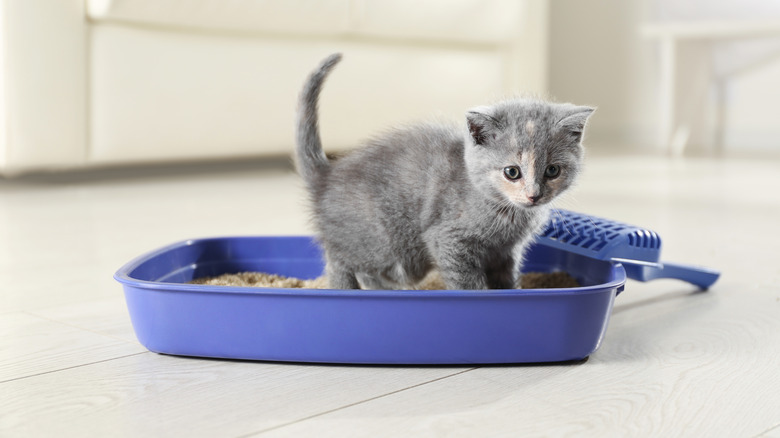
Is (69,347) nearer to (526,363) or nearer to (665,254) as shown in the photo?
(526,363)

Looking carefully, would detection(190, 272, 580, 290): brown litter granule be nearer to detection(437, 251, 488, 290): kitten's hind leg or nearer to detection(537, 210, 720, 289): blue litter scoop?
detection(537, 210, 720, 289): blue litter scoop

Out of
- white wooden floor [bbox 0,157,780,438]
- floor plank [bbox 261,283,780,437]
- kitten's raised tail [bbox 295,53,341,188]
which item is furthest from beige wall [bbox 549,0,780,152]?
kitten's raised tail [bbox 295,53,341,188]

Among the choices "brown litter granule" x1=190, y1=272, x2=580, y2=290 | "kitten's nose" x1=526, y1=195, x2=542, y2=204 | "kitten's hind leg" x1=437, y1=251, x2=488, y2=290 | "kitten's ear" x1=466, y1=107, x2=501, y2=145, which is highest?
"kitten's ear" x1=466, y1=107, x2=501, y2=145

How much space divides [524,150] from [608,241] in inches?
9.4

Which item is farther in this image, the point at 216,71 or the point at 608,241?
the point at 216,71

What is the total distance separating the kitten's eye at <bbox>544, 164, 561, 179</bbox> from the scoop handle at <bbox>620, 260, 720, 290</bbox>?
10.0 inches

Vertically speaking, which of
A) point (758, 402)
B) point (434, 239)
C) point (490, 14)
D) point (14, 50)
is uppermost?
point (490, 14)

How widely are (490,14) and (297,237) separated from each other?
2.19 meters

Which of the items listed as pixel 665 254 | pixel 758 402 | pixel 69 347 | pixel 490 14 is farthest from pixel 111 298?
pixel 490 14

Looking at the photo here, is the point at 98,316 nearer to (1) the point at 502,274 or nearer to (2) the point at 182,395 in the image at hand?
(2) the point at 182,395

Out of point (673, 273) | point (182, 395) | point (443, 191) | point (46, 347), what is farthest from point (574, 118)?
point (46, 347)

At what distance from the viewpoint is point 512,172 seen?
1.00m

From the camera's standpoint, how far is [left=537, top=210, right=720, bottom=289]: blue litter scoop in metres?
1.15

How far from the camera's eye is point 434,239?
1.06m
